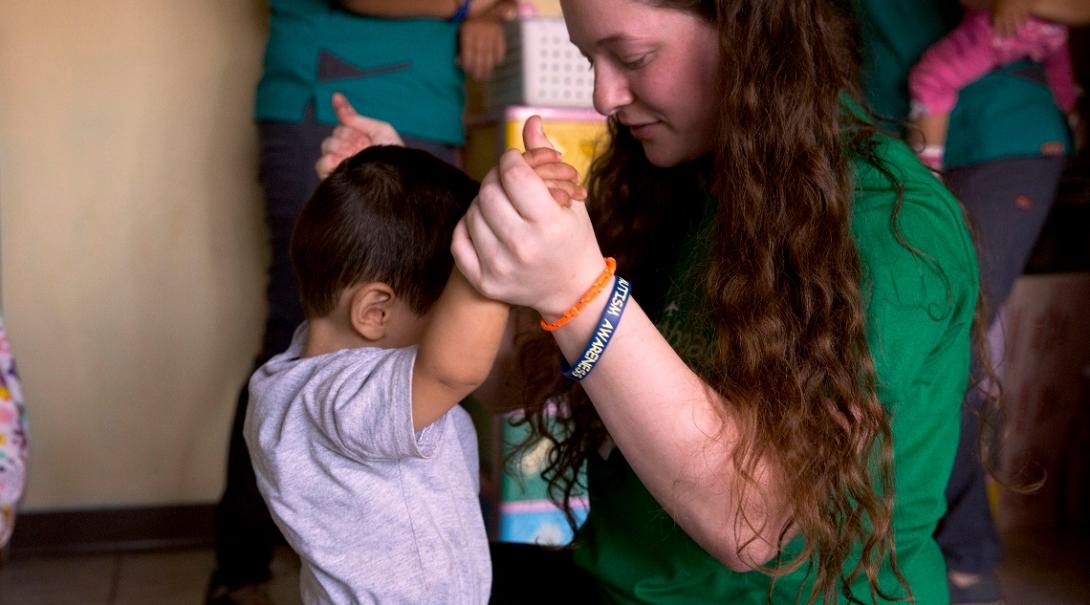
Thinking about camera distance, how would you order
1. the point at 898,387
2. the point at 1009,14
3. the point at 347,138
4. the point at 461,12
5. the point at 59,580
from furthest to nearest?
the point at 59,580
the point at 461,12
the point at 1009,14
the point at 347,138
the point at 898,387

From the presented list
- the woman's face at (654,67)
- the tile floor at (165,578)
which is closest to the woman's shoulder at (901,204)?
the woman's face at (654,67)

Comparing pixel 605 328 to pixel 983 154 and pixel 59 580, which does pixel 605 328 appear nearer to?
pixel 983 154

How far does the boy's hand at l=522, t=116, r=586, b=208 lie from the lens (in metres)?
0.79

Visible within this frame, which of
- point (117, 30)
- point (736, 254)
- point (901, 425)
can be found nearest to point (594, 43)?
point (736, 254)

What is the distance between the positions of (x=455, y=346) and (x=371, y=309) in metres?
0.21

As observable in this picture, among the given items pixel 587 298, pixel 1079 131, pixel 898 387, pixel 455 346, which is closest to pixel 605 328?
pixel 587 298

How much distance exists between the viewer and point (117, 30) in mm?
2172

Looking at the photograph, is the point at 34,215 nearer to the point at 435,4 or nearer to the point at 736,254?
the point at 435,4

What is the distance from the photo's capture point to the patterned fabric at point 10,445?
5.08 feet

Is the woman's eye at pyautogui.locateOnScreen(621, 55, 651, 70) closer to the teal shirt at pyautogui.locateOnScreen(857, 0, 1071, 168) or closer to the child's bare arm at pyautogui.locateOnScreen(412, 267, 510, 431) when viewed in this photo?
the child's bare arm at pyautogui.locateOnScreen(412, 267, 510, 431)

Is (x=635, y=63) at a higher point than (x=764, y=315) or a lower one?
higher

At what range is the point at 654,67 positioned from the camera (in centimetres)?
100

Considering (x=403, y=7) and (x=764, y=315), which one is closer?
(x=764, y=315)

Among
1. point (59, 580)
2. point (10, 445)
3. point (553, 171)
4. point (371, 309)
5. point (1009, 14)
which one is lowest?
point (59, 580)
